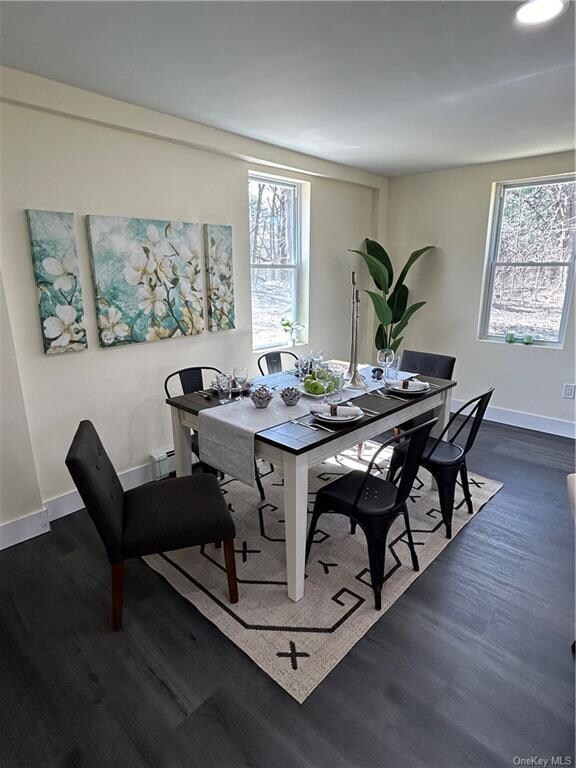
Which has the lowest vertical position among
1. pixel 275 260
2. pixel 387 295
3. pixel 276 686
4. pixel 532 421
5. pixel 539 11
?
pixel 276 686

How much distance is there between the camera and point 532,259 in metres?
4.09

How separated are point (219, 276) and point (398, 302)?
209 centimetres

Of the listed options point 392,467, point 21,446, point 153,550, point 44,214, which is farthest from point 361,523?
point 44,214

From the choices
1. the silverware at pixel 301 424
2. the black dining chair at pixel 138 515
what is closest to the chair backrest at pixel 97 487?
the black dining chair at pixel 138 515

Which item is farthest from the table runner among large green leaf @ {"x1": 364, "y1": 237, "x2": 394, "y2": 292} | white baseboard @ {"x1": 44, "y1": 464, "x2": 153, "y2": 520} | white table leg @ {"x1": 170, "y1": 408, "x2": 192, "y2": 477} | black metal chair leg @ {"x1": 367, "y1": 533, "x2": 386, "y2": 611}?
large green leaf @ {"x1": 364, "y1": 237, "x2": 394, "y2": 292}

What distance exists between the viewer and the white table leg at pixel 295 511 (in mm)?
1880

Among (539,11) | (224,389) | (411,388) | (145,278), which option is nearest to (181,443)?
(224,389)

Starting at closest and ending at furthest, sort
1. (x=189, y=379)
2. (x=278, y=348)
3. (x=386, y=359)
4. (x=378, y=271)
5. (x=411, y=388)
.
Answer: (x=411, y=388), (x=386, y=359), (x=189, y=379), (x=278, y=348), (x=378, y=271)

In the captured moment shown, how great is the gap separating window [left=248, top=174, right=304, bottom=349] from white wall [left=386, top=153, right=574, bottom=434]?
4.70ft

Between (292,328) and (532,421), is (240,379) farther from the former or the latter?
(532,421)

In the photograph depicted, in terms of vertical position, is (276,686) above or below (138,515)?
below

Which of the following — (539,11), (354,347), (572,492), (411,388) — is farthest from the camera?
(354,347)

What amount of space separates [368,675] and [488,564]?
3.32 feet

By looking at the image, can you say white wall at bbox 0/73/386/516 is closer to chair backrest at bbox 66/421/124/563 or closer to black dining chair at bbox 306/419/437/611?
chair backrest at bbox 66/421/124/563
